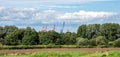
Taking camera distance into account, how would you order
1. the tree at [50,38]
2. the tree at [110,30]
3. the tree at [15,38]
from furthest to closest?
the tree at [110,30]
the tree at [50,38]
the tree at [15,38]

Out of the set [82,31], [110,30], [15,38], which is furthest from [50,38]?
[110,30]

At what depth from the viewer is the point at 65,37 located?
4131 inches

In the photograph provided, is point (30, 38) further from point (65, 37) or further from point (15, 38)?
point (65, 37)

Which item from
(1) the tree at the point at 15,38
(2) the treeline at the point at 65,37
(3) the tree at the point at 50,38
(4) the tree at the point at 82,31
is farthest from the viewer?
(4) the tree at the point at 82,31

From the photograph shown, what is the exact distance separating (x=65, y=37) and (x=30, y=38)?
1259 cm

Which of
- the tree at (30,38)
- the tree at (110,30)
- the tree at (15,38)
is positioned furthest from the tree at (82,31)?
the tree at (15,38)

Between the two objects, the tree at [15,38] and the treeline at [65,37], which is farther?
the tree at [15,38]

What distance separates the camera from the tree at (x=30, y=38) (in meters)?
97.4

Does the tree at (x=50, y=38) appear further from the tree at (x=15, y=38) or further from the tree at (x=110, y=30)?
the tree at (x=110, y=30)

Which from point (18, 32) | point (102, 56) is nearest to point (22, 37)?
point (18, 32)

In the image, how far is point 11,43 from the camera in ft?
309

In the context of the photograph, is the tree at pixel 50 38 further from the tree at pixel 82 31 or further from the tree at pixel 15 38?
the tree at pixel 82 31

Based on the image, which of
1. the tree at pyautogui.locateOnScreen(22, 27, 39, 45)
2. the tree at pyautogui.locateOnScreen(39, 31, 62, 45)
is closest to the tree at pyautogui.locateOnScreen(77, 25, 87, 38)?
the tree at pyautogui.locateOnScreen(39, 31, 62, 45)

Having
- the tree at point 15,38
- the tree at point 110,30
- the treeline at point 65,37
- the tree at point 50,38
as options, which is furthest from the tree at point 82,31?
the tree at point 15,38
